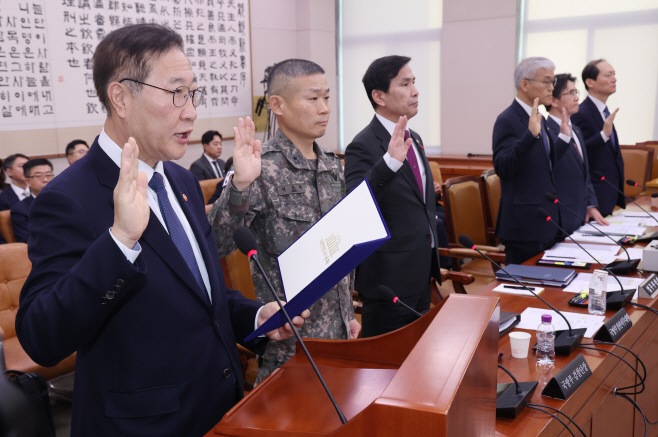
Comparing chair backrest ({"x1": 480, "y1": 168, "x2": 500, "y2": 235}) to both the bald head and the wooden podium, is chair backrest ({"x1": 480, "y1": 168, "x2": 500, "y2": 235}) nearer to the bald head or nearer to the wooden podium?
the bald head

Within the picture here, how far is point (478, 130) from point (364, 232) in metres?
5.71

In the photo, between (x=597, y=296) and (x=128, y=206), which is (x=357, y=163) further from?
(x=128, y=206)

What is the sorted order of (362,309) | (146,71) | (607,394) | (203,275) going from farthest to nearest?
(362,309) → (607,394) → (203,275) → (146,71)

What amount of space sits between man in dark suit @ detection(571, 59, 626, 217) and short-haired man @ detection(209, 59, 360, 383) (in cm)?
257

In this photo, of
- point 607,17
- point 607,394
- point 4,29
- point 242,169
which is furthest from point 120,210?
point 607,17

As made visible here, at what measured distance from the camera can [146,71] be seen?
1070mm

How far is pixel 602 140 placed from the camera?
380 centimetres

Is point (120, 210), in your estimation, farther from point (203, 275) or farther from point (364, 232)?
point (364, 232)

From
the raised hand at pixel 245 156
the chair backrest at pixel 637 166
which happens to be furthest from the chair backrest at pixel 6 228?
the chair backrest at pixel 637 166

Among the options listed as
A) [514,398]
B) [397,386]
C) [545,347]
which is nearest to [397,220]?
[545,347]

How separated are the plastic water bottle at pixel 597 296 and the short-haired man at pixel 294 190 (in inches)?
32.5

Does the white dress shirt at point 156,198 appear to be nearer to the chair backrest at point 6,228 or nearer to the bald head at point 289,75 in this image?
the bald head at point 289,75

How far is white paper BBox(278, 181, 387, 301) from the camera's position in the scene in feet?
3.26

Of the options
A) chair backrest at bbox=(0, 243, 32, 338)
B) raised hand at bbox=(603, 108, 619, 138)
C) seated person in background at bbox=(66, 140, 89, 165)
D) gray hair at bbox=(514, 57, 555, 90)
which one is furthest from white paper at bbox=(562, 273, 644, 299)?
seated person in background at bbox=(66, 140, 89, 165)
